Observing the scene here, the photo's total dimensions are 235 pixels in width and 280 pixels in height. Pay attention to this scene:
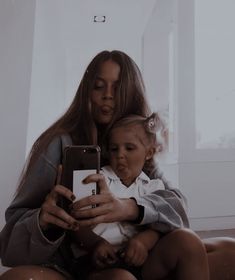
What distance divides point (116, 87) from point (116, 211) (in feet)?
1.09

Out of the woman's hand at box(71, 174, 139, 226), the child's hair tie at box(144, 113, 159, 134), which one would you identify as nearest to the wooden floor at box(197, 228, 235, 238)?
the child's hair tie at box(144, 113, 159, 134)

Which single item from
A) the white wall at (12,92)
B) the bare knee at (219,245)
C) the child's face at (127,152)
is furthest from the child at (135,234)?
the white wall at (12,92)

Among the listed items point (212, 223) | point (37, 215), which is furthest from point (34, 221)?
point (212, 223)

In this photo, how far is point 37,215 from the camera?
504 mm

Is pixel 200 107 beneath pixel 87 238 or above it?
above

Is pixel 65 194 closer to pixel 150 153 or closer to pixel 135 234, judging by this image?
pixel 135 234

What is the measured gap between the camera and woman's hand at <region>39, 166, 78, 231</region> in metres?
0.48

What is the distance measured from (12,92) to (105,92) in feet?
1.45

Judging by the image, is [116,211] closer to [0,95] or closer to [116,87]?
[116,87]

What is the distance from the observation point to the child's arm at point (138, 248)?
1.75 feet

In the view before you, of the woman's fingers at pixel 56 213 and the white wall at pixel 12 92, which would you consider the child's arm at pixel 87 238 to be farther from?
the white wall at pixel 12 92

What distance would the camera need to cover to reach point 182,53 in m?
1.37

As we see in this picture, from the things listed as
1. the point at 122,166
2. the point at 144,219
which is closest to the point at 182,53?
the point at 122,166

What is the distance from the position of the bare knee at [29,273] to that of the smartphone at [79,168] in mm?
103
